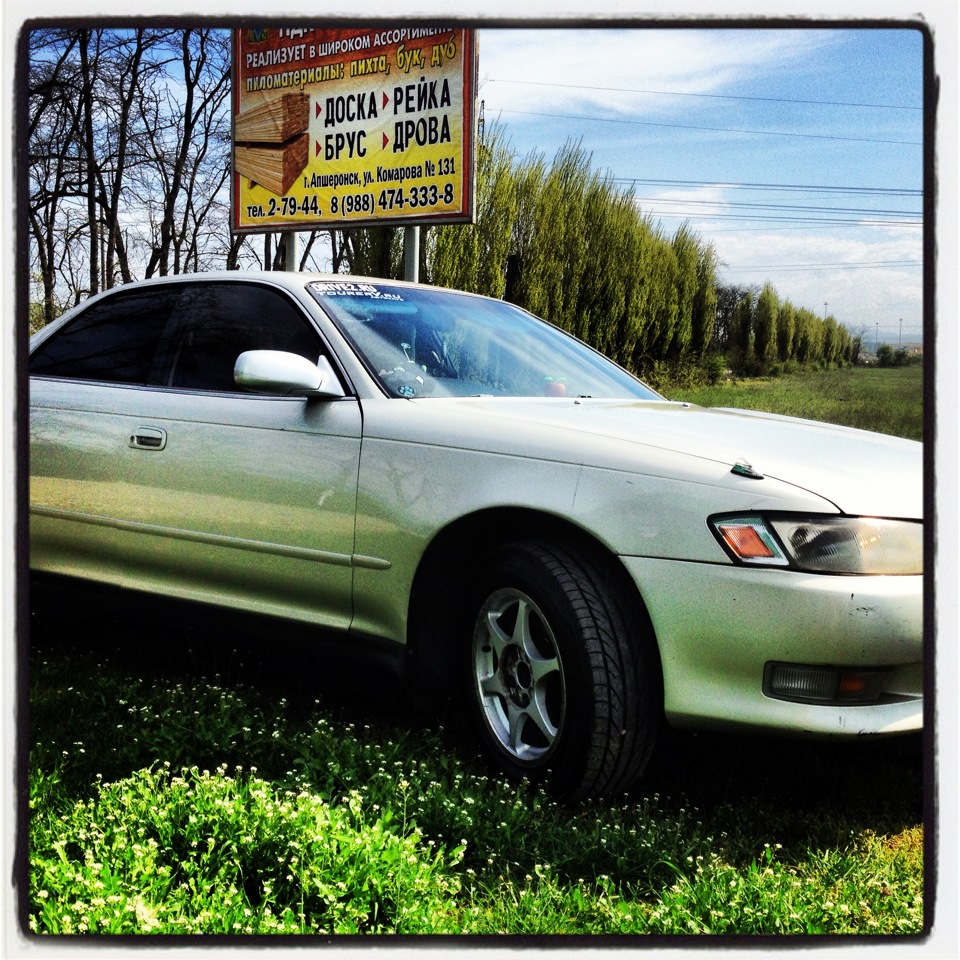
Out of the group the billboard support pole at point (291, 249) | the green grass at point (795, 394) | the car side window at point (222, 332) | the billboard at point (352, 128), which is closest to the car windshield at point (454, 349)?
the car side window at point (222, 332)

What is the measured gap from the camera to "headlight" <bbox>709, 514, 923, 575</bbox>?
2.26m

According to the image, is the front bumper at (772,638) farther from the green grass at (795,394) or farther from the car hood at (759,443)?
the green grass at (795,394)

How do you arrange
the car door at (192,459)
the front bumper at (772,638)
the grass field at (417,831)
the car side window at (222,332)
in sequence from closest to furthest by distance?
the grass field at (417,831), the front bumper at (772,638), the car door at (192,459), the car side window at (222,332)

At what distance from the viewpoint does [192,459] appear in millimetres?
3326

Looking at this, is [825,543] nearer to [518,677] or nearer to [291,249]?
[518,677]

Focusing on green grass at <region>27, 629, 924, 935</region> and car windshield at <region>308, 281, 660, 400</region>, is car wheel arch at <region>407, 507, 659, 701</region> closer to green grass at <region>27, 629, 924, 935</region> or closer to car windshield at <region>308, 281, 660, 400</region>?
green grass at <region>27, 629, 924, 935</region>

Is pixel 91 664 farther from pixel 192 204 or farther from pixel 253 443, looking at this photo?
pixel 192 204

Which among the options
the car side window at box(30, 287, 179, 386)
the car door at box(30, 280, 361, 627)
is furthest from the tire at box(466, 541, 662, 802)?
the car side window at box(30, 287, 179, 386)

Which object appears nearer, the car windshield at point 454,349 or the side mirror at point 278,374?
the side mirror at point 278,374

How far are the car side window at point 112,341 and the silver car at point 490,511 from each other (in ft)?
0.04

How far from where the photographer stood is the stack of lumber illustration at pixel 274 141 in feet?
34.0

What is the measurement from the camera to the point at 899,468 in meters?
2.48

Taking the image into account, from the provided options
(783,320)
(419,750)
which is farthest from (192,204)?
(783,320)

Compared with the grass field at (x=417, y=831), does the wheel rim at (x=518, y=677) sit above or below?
above
